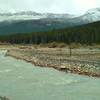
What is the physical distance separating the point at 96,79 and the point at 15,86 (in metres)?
9.60

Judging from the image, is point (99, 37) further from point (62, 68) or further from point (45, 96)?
point (45, 96)

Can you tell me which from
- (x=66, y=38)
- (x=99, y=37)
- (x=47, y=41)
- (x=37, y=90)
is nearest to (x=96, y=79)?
(x=37, y=90)

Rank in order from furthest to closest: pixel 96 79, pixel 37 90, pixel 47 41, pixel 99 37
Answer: pixel 47 41, pixel 99 37, pixel 96 79, pixel 37 90

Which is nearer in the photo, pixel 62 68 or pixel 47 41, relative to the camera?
pixel 62 68

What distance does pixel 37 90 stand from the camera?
33719 mm

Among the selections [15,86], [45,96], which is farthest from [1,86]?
[45,96]

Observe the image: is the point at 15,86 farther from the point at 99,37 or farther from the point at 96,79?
the point at 99,37

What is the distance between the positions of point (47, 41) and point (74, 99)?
15377 centimetres

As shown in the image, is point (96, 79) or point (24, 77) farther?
point (24, 77)

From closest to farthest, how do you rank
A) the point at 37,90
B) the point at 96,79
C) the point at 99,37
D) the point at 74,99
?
the point at 74,99, the point at 37,90, the point at 96,79, the point at 99,37

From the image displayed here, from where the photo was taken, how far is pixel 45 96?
99.9 ft

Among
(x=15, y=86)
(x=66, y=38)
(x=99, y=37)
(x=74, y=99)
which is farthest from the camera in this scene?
(x=66, y=38)

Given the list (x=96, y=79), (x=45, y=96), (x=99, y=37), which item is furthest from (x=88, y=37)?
(x=45, y=96)

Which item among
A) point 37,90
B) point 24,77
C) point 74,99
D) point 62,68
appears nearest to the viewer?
point 74,99
